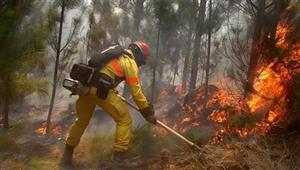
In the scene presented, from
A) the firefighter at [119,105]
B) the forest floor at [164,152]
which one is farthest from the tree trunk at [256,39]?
the firefighter at [119,105]

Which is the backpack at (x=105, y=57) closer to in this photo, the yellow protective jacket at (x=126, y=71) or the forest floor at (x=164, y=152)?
the yellow protective jacket at (x=126, y=71)

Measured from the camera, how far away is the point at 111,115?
5738mm

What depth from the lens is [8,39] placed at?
4.69 meters

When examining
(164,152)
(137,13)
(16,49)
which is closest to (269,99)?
(164,152)

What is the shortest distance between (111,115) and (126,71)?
2.29 feet

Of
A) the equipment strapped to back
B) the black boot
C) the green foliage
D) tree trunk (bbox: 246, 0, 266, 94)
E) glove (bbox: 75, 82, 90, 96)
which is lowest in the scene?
the black boot

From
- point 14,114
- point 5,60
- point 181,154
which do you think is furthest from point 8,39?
point 14,114

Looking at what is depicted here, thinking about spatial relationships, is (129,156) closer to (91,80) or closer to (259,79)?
(91,80)

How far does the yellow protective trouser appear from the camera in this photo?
555cm

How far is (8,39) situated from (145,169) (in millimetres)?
2617

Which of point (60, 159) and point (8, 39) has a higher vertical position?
point (8, 39)

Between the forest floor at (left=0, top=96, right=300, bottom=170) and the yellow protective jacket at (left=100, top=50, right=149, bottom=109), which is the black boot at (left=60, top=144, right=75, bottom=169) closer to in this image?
the forest floor at (left=0, top=96, right=300, bottom=170)

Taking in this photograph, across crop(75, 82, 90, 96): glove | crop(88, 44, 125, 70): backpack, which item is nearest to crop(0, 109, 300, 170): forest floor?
crop(75, 82, 90, 96): glove

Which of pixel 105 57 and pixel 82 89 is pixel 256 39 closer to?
pixel 105 57
